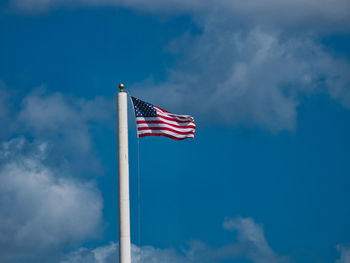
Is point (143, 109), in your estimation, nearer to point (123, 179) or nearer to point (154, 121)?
point (154, 121)

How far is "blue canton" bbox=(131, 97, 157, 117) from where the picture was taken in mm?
69562

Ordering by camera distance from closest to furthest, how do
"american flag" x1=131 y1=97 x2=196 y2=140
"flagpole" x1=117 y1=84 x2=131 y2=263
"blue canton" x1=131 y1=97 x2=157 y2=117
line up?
"flagpole" x1=117 y1=84 x2=131 y2=263, "american flag" x1=131 y1=97 x2=196 y2=140, "blue canton" x1=131 y1=97 x2=157 y2=117

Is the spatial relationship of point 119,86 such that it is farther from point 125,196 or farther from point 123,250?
point 123,250

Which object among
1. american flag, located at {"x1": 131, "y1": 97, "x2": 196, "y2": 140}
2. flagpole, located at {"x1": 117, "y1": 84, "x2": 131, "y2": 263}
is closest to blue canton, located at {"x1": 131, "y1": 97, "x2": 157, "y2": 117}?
american flag, located at {"x1": 131, "y1": 97, "x2": 196, "y2": 140}

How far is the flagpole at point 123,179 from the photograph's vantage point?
220 ft

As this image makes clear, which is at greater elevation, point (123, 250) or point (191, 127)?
point (191, 127)

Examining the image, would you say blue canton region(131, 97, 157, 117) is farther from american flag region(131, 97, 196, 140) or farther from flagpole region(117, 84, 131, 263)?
flagpole region(117, 84, 131, 263)

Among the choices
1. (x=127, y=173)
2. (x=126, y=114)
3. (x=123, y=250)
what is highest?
(x=126, y=114)

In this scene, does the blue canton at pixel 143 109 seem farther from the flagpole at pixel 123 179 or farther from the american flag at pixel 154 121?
the flagpole at pixel 123 179

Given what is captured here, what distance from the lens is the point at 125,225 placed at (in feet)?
221

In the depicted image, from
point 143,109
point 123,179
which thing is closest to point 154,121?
point 143,109

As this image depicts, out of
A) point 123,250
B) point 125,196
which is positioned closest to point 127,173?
point 125,196

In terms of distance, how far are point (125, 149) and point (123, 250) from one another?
8.02 m

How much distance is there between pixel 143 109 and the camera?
229ft
